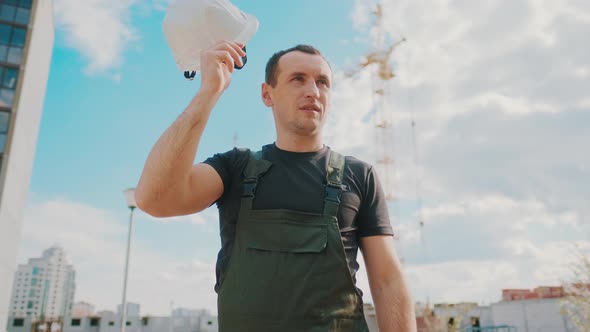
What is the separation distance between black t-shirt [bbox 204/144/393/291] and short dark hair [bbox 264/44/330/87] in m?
0.36

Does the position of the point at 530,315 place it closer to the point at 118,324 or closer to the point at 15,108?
the point at 118,324

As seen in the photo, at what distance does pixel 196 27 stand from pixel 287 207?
1.11 metres

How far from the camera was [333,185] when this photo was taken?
6.93ft

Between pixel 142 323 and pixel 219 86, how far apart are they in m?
71.2

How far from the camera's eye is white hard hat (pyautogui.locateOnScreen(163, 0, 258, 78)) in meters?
2.45

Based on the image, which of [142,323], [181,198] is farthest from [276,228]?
[142,323]

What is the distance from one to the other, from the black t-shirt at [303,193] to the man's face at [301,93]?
0.50 feet

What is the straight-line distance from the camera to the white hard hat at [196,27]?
96.3 inches

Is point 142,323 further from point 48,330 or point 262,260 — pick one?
point 262,260

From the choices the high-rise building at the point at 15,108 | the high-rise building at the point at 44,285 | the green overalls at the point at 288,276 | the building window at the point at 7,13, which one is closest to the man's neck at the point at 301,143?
the green overalls at the point at 288,276

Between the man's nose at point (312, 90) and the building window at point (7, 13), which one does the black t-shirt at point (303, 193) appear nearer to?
the man's nose at point (312, 90)

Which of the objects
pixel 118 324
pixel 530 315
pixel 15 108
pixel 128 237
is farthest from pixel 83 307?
pixel 128 237

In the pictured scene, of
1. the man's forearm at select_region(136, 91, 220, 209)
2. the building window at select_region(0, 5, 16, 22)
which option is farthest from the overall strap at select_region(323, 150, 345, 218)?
the building window at select_region(0, 5, 16, 22)

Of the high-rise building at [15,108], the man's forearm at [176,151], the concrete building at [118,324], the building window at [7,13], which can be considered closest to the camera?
the man's forearm at [176,151]
